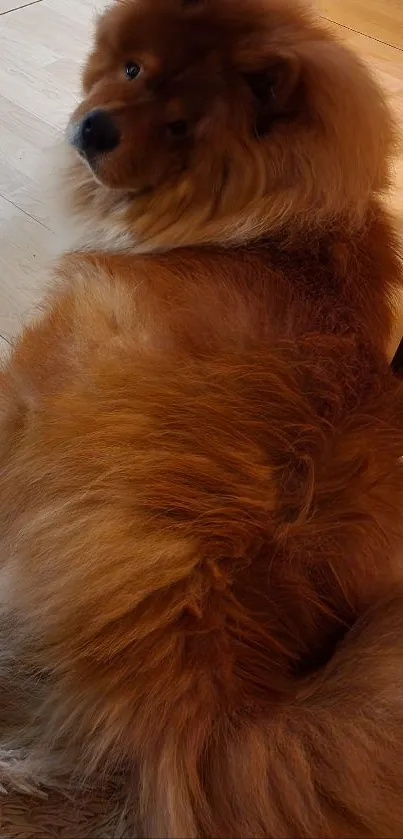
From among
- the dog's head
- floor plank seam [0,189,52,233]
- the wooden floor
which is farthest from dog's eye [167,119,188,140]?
floor plank seam [0,189,52,233]

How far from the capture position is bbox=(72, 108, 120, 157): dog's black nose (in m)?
1.19

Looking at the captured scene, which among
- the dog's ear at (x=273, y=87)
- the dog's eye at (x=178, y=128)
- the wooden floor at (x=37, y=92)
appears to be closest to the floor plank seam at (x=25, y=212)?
the wooden floor at (x=37, y=92)

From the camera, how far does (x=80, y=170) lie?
4.51ft

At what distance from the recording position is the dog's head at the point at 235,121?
1.10m

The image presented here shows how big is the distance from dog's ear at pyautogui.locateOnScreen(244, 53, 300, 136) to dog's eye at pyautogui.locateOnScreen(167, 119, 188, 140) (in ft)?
0.38

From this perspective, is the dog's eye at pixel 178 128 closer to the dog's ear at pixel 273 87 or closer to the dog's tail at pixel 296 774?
the dog's ear at pixel 273 87

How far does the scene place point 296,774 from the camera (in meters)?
0.71

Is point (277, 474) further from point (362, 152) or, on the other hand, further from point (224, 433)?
point (362, 152)

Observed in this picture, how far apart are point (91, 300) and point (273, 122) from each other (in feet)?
1.24

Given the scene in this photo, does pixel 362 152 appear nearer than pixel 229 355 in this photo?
No

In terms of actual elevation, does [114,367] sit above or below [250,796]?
above

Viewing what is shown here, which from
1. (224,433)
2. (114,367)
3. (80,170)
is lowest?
(224,433)

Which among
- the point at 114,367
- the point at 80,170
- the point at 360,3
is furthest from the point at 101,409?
the point at 360,3

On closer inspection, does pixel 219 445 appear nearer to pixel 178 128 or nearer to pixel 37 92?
pixel 178 128
